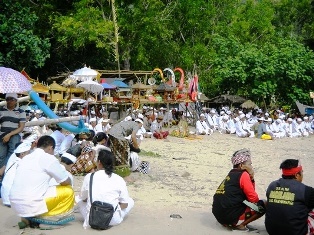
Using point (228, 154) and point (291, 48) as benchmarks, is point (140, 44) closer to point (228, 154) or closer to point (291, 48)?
point (291, 48)

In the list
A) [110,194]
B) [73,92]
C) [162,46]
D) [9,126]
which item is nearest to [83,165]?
[9,126]

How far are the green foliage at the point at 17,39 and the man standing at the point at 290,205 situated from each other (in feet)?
58.4

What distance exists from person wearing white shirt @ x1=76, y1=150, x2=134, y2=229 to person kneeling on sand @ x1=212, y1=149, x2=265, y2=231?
1264 mm

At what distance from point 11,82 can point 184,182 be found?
14.0ft

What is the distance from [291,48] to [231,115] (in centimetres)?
880

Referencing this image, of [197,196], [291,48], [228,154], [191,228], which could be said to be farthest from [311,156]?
[291,48]

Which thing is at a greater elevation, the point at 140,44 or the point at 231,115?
the point at 140,44

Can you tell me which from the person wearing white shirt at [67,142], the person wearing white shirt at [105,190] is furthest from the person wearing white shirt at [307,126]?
the person wearing white shirt at [105,190]

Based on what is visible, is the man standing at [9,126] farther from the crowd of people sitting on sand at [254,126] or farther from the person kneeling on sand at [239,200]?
the crowd of people sitting on sand at [254,126]

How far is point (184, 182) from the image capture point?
11.3 m

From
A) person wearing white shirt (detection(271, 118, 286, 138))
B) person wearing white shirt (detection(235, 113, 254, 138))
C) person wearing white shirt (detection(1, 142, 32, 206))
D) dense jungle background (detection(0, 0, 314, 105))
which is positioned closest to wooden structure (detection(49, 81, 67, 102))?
dense jungle background (detection(0, 0, 314, 105))

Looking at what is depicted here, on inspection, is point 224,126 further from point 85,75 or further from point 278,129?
point 85,75

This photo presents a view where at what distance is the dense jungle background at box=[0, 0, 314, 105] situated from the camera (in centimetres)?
2747

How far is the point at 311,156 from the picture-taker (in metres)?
17.8
